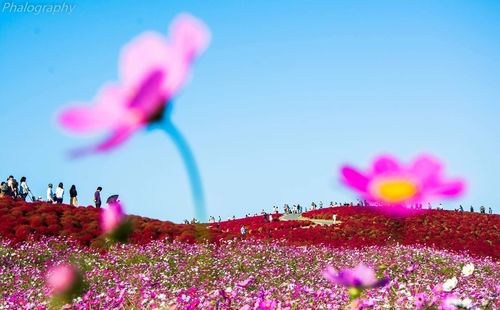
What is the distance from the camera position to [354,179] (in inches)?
26.3

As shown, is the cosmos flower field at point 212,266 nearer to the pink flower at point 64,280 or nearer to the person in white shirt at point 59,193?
the pink flower at point 64,280

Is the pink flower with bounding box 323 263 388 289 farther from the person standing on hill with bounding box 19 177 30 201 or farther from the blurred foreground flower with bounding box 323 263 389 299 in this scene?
the person standing on hill with bounding box 19 177 30 201

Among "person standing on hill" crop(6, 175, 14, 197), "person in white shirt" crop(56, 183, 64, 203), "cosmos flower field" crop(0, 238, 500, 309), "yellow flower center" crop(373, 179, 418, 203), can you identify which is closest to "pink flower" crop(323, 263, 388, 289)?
"yellow flower center" crop(373, 179, 418, 203)

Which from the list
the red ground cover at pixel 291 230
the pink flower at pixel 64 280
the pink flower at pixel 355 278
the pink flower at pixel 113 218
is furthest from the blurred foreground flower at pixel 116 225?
the red ground cover at pixel 291 230

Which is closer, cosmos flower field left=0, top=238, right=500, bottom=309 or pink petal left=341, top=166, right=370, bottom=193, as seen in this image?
pink petal left=341, top=166, right=370, bottom=193

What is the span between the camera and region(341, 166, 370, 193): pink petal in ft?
2.14

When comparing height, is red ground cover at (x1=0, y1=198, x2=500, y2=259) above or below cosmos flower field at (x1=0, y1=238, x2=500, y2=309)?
above

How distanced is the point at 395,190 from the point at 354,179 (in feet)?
0.16

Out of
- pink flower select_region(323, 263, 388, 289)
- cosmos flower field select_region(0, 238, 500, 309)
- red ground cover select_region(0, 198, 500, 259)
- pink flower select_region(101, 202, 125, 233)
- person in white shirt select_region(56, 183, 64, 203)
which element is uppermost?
person in white shirt select_region(56, 183, 64, 203)

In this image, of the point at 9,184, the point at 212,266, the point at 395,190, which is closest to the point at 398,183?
the point at 395,190

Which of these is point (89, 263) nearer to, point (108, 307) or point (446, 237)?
point (108, 307)

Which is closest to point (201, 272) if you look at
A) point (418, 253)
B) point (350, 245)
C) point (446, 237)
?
point (418, 253)

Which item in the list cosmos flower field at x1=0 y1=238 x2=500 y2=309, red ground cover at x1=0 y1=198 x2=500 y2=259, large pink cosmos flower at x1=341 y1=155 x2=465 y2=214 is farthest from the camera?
red ground cover at x1=0 y1=198 x2=500 y2=259

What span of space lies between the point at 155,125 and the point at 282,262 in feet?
35.1
